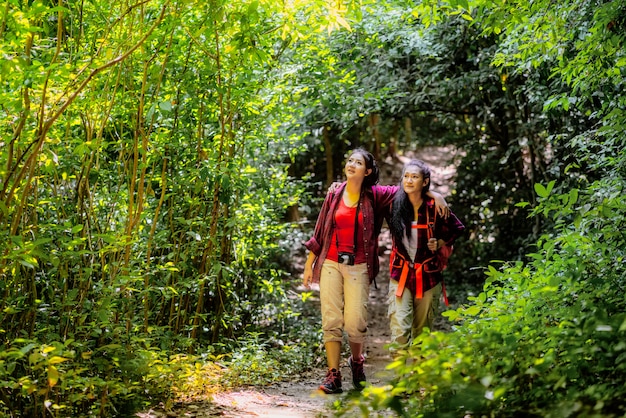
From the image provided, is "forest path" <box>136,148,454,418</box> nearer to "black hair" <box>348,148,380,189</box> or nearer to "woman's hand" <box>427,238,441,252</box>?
"woman's hand" <box>427,238,441,252</box>

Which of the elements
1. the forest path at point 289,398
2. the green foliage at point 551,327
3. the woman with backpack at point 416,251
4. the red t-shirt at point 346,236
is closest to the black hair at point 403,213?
the woman with backpack at point 416,251

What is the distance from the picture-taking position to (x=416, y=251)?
5.61 m

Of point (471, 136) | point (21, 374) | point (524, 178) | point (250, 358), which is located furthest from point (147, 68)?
point (471, 136)

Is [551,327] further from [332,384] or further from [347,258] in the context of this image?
[332,384]

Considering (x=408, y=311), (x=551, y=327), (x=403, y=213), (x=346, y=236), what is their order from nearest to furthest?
1. (x=551, y=327)
2. (x=408, y=311)
3. (x=403, y=213)
4. (x=346, y=236)

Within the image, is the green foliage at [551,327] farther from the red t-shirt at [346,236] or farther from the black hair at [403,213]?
the red t-shirt at [346,236]

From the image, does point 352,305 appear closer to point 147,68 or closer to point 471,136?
point 147,68

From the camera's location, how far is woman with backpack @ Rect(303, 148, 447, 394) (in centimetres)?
570

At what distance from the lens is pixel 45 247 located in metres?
4.62

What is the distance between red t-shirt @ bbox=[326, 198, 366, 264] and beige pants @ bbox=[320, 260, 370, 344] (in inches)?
2.9

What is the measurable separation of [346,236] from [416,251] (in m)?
0.58

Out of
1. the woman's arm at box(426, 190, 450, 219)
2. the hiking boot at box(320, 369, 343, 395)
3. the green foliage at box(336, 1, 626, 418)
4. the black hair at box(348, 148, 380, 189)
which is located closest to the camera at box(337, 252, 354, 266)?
the black hair at box(348, 148, 380, 189)

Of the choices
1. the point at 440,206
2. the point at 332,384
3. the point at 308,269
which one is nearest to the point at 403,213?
the point at 440,206

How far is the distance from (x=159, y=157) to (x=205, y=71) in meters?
0.79
